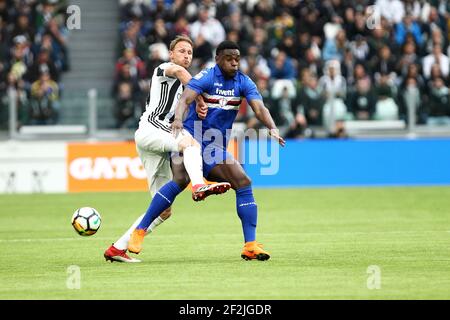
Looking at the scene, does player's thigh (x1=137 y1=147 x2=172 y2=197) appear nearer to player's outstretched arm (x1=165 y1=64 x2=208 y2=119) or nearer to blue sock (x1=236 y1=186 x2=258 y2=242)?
player's outstretched arm (x1=165 y1=64 x2=208 y2=119)

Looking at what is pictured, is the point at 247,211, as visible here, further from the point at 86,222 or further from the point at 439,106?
the point at 439,106

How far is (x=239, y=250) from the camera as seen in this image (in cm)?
1363

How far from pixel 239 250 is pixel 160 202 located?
1.75 meters

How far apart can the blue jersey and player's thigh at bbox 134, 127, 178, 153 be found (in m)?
0.25

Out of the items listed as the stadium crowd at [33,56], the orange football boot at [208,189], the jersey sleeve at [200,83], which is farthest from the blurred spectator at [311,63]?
the orange football boot at [208,189]

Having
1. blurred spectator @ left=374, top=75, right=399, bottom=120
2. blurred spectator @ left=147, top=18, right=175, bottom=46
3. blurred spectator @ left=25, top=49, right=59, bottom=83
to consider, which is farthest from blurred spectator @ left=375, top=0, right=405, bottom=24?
blurred spectator @ left=25, top=49, right=59, bottom=83

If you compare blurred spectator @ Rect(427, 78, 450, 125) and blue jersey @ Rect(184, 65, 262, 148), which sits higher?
blue jersey @ Rect(184, 65, 262, 148)

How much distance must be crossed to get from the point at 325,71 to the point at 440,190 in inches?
181

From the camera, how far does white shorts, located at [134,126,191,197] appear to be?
12.4m

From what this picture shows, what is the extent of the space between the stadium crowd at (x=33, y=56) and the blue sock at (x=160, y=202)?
13.3 meters

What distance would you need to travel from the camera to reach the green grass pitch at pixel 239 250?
10016mm

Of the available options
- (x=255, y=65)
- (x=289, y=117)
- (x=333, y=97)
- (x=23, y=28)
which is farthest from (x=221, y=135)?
(x=23, y=28)

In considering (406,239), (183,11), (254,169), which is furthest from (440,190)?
(406,239)
